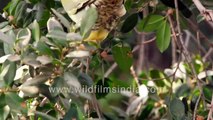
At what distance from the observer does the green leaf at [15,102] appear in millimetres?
865

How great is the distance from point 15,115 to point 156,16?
1.59 feet

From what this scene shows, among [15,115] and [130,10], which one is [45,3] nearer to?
[130,10]

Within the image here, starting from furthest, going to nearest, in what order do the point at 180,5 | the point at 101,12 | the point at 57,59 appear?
the point at 180,5
the point at 101,12
the point at 57,59

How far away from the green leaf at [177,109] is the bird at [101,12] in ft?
0.65

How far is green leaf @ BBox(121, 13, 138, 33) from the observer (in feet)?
3.85

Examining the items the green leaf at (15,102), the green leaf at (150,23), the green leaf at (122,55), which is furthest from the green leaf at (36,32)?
the green leaf at (150,23)

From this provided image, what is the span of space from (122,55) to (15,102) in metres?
0.37

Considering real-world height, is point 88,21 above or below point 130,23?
above

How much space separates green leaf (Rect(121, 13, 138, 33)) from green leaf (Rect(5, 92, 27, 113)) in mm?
378

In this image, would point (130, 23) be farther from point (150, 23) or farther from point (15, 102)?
point (15, 102)

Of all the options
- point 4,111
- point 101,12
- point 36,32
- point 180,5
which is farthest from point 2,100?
point 180,5

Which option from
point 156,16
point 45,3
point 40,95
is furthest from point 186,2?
point 40,95

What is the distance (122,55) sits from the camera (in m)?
1.18

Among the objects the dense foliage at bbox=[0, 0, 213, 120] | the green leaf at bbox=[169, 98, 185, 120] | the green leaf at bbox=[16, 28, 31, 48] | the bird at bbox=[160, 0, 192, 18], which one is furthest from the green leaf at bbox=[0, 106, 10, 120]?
the bird at bbox=[160, 0, 192, 18]
